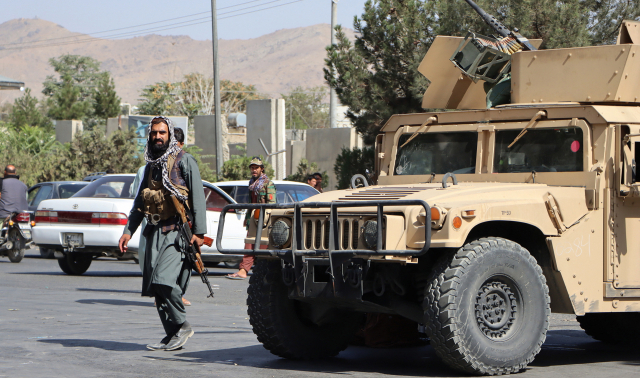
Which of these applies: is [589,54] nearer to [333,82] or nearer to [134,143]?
[333,82]

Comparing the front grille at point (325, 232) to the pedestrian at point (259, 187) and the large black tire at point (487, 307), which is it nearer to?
the large black tire at point (487, 307)

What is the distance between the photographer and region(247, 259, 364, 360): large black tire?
274 inches

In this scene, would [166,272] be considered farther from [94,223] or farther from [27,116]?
[27,116]

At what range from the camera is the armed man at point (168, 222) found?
7.10 m

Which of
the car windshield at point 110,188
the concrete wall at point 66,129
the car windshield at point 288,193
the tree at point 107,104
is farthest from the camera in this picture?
the tree at point 107,104

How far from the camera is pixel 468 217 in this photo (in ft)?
20.3

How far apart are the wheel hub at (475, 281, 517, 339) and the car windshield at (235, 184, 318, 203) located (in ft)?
30.9

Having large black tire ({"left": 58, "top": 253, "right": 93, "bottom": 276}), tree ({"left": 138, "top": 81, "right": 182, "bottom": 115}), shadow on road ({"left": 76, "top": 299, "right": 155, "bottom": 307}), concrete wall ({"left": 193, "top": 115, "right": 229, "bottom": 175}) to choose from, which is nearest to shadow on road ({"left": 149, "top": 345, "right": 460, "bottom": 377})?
shadow on road ({"left": 76, "top": 299, "right": 155, "bottom": 307})

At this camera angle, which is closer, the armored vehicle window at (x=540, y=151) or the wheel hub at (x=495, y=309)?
the wheel hub at (x=495, y=309)

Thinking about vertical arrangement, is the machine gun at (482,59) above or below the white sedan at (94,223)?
above

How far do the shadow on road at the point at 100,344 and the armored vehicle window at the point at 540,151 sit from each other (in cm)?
327

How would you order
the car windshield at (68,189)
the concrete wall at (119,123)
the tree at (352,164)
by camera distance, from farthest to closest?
the concrete wall at (119,123), the tree at (352,164), the car windshield at (68,189)

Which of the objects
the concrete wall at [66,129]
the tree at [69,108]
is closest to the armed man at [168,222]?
the concrete wall at [66,129]

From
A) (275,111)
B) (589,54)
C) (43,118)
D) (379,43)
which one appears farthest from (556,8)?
(43,118)
